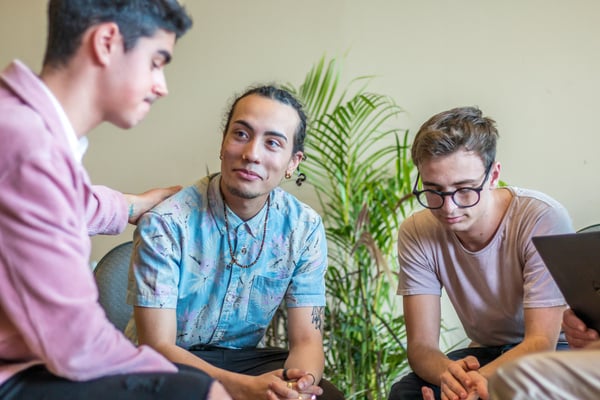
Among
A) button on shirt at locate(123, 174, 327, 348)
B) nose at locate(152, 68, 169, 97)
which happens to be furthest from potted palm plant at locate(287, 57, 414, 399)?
nose at locate(152, 68, 169, 97)

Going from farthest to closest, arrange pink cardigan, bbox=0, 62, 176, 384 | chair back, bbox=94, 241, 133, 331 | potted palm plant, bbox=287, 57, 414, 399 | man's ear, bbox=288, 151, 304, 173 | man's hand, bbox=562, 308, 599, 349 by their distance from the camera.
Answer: potted palm plant, bbox=287, 57, 414, 399 → chair back, bbox=94, 241, 133, 331 → man's ear, bbox=288, 151, 304, 173 → man's hand, bbox=562, 308, 599, 349 → pink cardigan, bbox=0, 62, 176, 384

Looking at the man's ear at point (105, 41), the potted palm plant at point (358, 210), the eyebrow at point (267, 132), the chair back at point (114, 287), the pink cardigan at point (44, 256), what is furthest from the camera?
the potted palm plant at point (358, 210)

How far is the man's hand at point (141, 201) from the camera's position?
1841mm

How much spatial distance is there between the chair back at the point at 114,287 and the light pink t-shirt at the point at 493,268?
0.87 m

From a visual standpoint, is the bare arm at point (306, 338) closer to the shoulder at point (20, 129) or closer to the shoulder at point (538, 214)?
the shoulder at point (538, 214)

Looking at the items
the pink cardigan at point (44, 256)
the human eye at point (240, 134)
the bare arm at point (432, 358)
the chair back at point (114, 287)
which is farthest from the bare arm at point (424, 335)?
the pink cardigan at point (44, 256)

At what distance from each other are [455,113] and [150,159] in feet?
5.41

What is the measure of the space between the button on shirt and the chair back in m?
0.29

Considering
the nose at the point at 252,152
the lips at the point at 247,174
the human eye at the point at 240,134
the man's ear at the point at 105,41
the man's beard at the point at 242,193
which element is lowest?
the man's beard at the point at 242,193

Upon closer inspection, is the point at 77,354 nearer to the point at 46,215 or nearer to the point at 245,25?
the point at 46,215

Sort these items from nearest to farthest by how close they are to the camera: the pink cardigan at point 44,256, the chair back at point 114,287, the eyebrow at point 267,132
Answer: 1. the pink cardigan at point 44,256
2. the eyebrow at point 267,132
3. the chair back at point 114,287

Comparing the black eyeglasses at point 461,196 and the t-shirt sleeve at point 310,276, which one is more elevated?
the black eyeglasses at point 461,196

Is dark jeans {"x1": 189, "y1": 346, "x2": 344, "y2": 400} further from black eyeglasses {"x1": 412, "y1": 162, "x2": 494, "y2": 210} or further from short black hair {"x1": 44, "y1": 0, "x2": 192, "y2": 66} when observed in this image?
short black hair {"x1": 44, "y1": 0, "x2": 192, "y2": 66}

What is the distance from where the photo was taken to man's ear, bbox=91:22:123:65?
1102 mm
